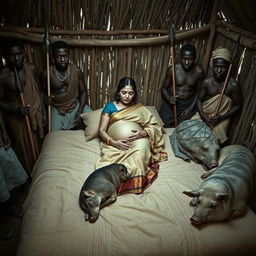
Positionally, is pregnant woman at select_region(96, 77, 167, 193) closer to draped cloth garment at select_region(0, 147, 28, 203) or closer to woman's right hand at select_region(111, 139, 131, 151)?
woman's right hand at select_region(111, 139, 131, 151)

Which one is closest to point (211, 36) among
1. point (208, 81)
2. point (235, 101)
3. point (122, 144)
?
point (208, 81)

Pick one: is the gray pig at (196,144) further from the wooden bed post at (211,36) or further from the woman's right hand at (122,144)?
the wooden bed post at (211,36)

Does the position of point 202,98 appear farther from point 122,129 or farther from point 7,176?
point 7,176

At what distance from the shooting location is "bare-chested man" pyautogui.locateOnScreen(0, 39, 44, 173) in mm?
3059

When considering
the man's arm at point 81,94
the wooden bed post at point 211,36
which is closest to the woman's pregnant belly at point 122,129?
the man's arm at point 81,94

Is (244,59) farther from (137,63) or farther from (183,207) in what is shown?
(183,207)

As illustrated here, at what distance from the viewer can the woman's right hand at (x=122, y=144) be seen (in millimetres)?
2928

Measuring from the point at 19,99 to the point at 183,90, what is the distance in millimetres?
1866

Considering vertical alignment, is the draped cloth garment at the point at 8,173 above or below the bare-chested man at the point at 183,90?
below

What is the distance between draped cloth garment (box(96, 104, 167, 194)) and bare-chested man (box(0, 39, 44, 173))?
86 centimetres

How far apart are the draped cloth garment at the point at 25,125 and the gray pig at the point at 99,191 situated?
4.31ft

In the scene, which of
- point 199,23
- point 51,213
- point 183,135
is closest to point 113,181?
point 51,213

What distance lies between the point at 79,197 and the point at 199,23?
2.66 meters

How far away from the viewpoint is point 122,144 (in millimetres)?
2949
